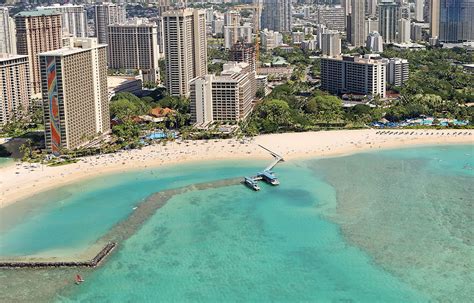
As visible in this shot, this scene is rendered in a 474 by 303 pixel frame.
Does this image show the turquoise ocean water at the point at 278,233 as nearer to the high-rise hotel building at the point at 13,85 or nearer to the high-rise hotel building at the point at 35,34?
the high-rise hotel building at the point at 13,85

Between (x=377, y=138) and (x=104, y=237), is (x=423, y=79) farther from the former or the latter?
(x=104, y=237)

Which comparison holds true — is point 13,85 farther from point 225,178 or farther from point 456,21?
point 456,21

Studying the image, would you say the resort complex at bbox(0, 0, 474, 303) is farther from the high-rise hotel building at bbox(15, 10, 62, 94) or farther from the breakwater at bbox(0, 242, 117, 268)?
the high-rise hotel building at bbox(15, 10, 62, 94)

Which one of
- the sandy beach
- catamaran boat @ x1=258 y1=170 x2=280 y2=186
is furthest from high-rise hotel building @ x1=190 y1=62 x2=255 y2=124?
catamaran boat @ x1=258 y1=170 x2=280 y2=186

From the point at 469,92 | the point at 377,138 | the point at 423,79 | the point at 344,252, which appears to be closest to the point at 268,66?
the point at 423,79

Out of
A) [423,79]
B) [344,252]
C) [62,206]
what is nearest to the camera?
[344,252]
